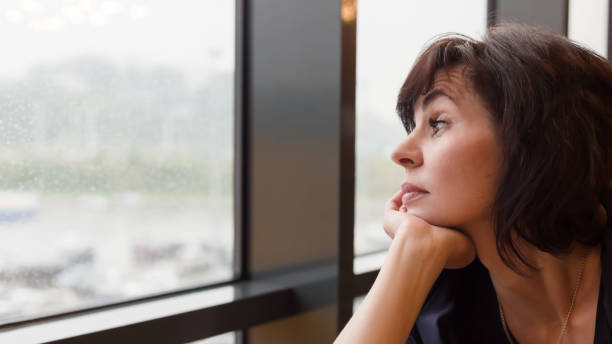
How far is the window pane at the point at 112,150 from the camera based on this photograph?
1.05 meters

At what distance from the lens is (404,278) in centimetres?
94

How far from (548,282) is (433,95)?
0.46m

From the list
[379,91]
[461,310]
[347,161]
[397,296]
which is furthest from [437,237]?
[379,91]

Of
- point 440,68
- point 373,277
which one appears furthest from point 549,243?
point 373,277

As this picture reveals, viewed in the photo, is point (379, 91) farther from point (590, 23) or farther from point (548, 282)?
point (590, 23)

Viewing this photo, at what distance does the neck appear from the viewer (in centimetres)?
99

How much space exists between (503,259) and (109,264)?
89 cm

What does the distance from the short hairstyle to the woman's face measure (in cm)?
2

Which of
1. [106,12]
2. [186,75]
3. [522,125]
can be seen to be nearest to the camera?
[522,125]

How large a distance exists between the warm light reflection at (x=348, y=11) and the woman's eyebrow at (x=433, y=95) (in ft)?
1.29

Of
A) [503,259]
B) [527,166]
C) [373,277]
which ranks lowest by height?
[373,277]

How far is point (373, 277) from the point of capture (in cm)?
152

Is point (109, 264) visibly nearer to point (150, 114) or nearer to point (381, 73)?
point (150, 114)

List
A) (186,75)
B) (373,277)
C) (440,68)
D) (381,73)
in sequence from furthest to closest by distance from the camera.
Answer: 1. (381,73)
2. (373,277)
3. (186,75)
4. (440,68)
